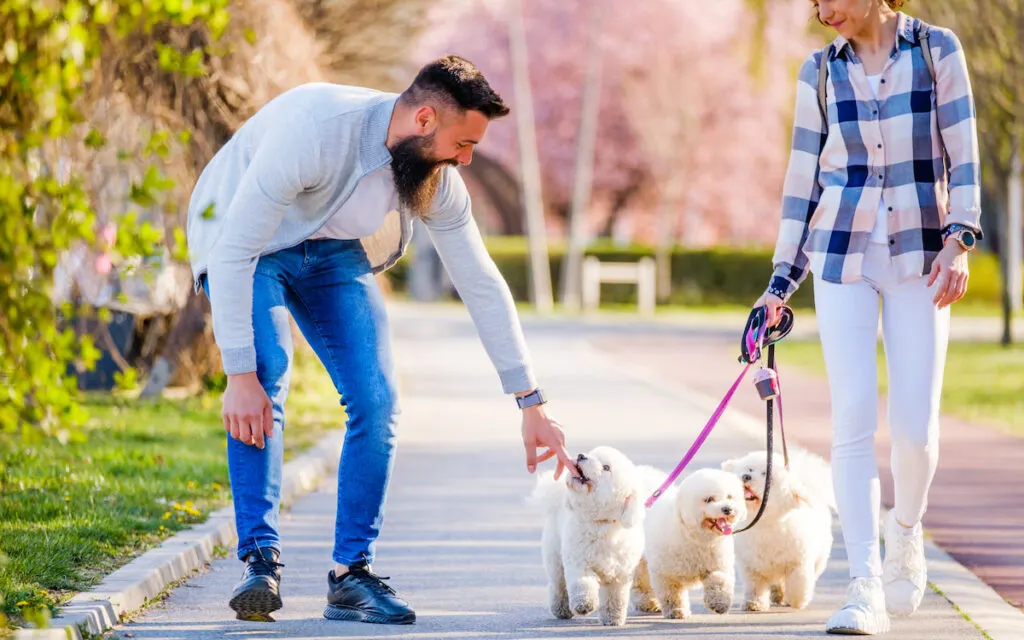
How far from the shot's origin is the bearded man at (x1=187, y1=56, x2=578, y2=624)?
4594mm

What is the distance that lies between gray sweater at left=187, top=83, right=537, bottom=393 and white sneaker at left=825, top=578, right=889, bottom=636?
4.11 feet

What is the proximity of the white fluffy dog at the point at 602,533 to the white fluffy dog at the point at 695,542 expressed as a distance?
176 mm

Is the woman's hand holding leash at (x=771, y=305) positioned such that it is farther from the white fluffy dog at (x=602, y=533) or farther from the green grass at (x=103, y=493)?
the green grass at (x=103, y=493)

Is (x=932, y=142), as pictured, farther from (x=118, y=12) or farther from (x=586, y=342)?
(x=586, y=342)

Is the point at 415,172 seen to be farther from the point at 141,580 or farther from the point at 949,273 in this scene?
the point at 141,580

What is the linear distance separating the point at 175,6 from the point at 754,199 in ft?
137

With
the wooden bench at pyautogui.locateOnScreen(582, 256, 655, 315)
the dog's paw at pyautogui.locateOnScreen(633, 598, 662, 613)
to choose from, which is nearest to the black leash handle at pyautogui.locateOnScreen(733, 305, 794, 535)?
the dog's paw at pyautogui.locateOnScreen(633, 598, 662, 613)

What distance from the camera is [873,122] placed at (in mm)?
4910

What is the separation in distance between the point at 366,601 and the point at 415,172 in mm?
1461

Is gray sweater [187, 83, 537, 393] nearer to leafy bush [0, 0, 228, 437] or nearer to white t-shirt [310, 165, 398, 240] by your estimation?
white t-shirt [310, 165, 398, 240]

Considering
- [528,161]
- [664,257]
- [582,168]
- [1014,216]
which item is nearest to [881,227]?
[1014,216]

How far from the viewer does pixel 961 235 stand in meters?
4.80

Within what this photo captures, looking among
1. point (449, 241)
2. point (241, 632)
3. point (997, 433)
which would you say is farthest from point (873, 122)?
point (997, 433)

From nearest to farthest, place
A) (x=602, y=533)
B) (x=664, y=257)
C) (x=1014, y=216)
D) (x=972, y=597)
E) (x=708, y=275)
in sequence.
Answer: (x=602, y=533) < (x=972, y=597) < (x=1014, y=216) < (x=664, y=257) < (x=708, y=275)
